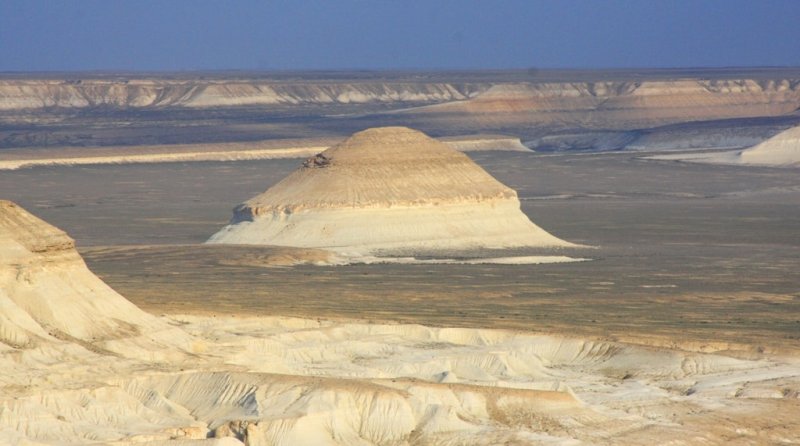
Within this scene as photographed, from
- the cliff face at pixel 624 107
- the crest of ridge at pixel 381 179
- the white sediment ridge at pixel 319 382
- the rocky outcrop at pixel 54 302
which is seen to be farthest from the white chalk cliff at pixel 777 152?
the rocky outcrop at pixel 54 302

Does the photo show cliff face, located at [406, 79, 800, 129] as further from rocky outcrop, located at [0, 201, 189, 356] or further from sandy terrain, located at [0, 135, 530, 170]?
rocky outcrop, located at [0, 201, 189, 356]

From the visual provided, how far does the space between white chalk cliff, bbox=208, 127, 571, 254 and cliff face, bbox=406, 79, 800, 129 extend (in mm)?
111356

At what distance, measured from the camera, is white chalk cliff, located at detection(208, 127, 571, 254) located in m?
51.2

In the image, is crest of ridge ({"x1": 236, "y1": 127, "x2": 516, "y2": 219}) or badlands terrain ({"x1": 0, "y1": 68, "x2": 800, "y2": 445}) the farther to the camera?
crest of ridge ({"x1": 236, "y1": 127, "x2": 516, "y2": 219})

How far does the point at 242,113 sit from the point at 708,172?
95808 mm

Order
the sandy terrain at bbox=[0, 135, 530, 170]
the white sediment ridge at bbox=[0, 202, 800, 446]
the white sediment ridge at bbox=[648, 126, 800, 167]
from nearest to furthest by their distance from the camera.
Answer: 1. the white sediment ridge at bbox=[0, 202, 800, 446]
2. the white sediment ridge at bbox=[648, 126, 800, 167]
3. the sandy terrain at bbox=[0, 135, 530, 170]

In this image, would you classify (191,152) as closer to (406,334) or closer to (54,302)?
(406,334)

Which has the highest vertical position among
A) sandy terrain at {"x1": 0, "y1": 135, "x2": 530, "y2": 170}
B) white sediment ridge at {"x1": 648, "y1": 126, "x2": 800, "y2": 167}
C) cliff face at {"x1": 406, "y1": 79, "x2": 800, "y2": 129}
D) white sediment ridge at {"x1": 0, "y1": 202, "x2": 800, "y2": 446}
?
cliff face at {"x1": 406, "y1": 79, "x2": 800, "y2": 129}

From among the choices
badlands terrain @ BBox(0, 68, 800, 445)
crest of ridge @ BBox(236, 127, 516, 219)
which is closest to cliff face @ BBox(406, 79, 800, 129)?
badlands terrain @ BBox(0, 68, 800, 445)

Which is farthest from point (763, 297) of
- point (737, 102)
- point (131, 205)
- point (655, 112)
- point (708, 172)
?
→ point (737, 102)

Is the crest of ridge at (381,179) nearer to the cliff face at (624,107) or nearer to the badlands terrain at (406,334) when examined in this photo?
the badlands terrain at (406,334)

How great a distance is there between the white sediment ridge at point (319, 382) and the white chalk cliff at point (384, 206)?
22362mm

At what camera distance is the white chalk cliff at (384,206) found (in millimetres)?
51250

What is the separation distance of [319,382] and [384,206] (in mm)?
28609
